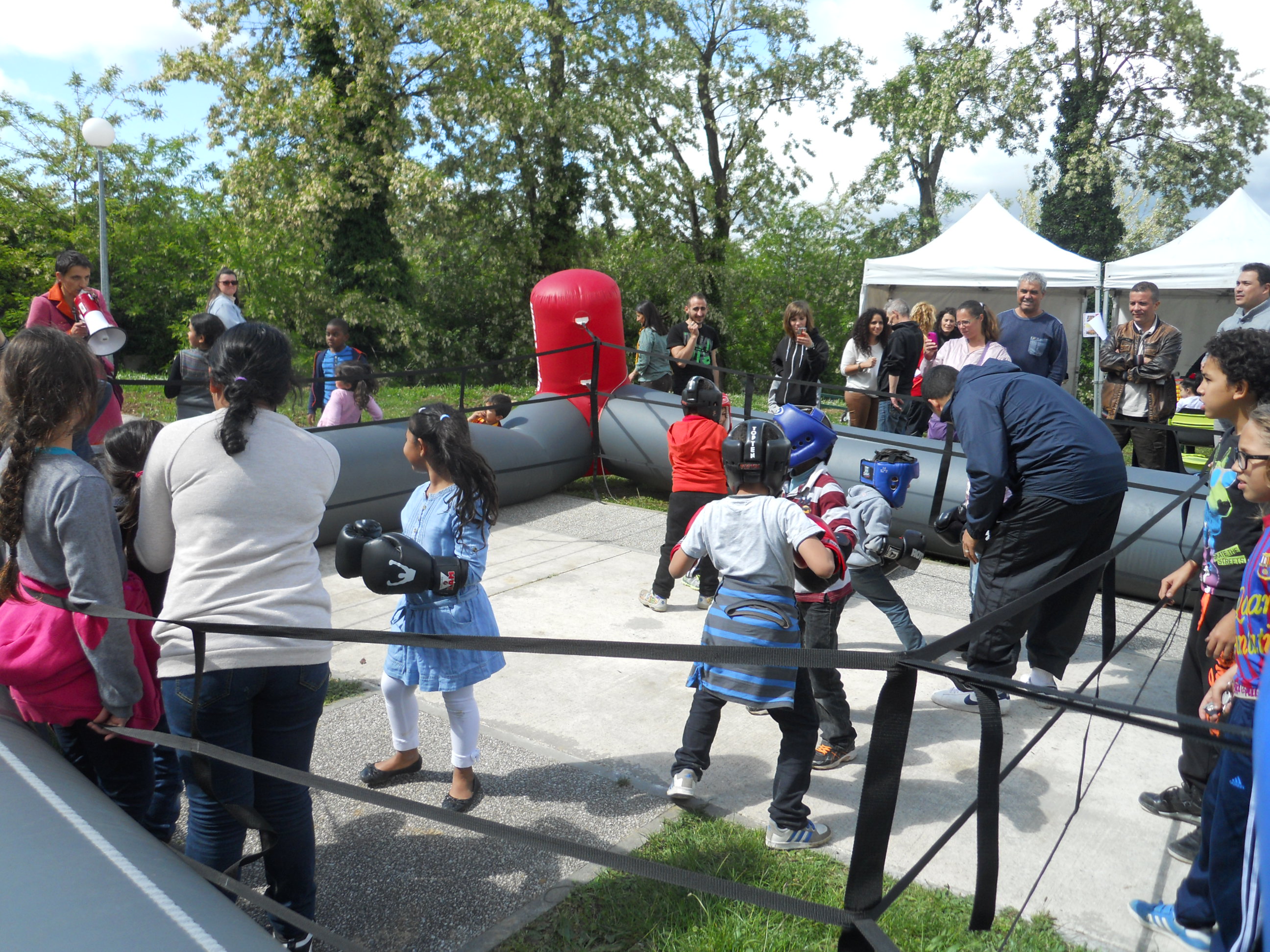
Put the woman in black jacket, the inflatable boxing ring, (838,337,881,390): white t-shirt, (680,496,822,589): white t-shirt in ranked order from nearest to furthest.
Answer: (680,496,822,589): white t-shirt, the inflatable boxing ring, the woman in black jacket, (838,337,881,390): white t-shirt

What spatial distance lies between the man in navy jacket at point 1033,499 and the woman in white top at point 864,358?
4789 mm

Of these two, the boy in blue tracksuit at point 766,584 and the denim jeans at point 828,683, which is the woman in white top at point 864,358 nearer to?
the denim jeans at point 828,683

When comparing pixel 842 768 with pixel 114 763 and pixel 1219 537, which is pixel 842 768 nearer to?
pixel 1219 537

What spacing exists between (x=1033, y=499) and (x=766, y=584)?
1.66m

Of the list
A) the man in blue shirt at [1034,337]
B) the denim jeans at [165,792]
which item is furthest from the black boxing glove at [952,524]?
the denim jeans at [165,792]

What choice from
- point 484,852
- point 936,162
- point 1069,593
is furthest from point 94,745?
point 936,162

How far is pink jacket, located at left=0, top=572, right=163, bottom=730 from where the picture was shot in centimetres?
224

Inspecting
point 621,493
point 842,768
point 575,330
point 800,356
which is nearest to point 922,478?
point 800,356

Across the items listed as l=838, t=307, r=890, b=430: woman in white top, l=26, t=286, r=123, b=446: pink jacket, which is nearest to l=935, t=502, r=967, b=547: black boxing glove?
l=838, t=307, r=890, b=430: woman in white top

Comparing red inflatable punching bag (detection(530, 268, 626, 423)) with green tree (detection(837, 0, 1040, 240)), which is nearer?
red inflatable punching bag (detection(530, 268, 626, 423))

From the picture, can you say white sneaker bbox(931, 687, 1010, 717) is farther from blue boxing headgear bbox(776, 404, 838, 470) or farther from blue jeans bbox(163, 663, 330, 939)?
blue jeans bbox(163, 663, 330, 939)

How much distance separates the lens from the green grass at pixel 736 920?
259cm

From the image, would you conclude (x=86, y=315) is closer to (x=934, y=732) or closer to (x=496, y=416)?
(x=496, y=416)

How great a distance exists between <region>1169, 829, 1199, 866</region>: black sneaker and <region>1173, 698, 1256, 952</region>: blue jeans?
619mm
